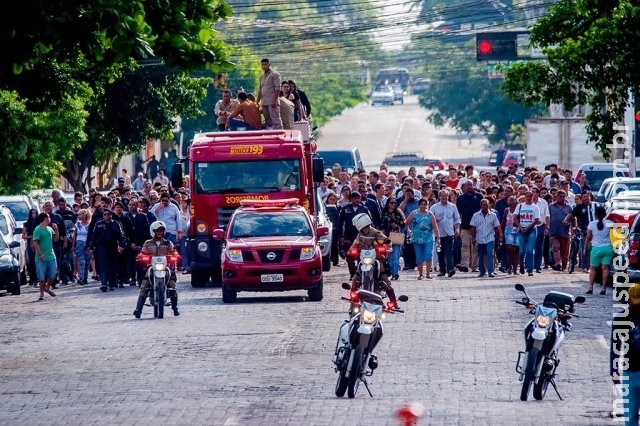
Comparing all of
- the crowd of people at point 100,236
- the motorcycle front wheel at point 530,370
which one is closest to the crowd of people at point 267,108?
the crowd of people at point 100,236

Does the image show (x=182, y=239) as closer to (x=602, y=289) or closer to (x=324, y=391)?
(x=602, y=289)

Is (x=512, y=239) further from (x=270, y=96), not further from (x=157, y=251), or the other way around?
(x=157, y=251)

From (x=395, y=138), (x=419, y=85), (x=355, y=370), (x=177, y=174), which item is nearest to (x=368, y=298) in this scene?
(x=355, y=370)

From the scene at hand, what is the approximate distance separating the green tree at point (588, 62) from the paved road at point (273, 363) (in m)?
3.38

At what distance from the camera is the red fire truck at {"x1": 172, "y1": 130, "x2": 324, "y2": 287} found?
3041cm

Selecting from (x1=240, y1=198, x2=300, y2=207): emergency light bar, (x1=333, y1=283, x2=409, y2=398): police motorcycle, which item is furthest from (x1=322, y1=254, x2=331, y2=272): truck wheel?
(x1=333, y1=283, x2=409, y2=398): police motorcycle

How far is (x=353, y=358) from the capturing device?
16219mm

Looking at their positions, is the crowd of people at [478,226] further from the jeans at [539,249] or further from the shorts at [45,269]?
the shorts at [45,269]

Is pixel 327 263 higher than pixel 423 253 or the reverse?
the reverse

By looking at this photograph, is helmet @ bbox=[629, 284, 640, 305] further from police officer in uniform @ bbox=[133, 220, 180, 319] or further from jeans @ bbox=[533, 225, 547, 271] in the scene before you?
jeans @ bbox=[533, 225, 547, 271]

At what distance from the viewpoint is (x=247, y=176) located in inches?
1204

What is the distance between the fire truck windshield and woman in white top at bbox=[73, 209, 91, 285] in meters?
3.75

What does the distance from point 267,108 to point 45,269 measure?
5552mm

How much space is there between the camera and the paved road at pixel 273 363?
1537cm
